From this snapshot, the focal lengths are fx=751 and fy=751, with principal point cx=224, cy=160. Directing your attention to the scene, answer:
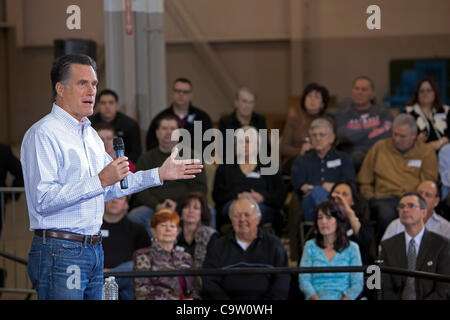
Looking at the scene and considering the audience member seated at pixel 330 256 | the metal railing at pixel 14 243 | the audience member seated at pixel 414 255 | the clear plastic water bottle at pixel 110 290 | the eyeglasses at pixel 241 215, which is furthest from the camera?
the metal railing at pixel 14 243

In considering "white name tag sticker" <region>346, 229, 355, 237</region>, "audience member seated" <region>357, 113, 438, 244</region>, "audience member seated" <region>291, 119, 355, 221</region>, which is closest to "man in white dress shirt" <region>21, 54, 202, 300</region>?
"white name tag sticker" <region>346, 229, 355, 237</region>

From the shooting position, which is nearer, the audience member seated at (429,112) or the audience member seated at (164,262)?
the audience member seated at (164,262)

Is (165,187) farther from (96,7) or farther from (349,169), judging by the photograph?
(96,7)

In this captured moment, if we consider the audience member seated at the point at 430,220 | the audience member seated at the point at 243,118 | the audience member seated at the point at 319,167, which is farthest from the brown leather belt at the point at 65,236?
the audience member seated at the point at 243,118

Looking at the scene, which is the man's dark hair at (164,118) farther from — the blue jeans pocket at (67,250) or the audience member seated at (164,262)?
the blue jeans pocket at (67,250)

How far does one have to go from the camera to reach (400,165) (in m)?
5.34

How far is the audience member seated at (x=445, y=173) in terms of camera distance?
531cm

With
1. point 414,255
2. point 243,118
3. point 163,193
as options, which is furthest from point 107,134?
point 414,255

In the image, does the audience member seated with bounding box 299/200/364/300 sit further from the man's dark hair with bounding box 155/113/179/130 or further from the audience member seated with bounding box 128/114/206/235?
the man's dark hair with bounding box 155/113/179/130

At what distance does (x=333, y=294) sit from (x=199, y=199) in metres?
1.07

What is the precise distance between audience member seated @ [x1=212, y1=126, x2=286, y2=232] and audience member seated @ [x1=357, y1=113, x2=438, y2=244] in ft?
2.13

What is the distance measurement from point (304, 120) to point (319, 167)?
1.80 ft

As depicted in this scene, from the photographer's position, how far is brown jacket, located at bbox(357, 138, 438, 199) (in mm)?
5312

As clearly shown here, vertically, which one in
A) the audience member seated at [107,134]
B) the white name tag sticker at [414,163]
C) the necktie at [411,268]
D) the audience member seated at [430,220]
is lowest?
the necktie at [411,268]
